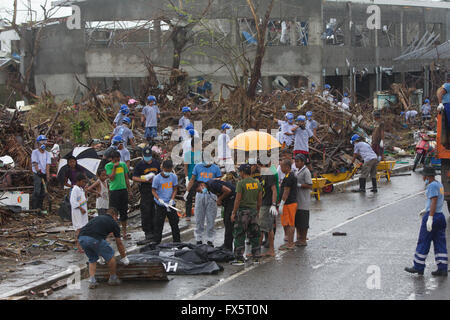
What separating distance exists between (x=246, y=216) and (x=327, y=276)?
186cm

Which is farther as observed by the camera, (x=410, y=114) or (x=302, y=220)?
(x=410, y=114)

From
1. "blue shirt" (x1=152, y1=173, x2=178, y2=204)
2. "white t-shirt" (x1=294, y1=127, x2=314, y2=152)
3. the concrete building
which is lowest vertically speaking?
"blue shirt" (x1=152, y1=173, x2=178, y2=204)

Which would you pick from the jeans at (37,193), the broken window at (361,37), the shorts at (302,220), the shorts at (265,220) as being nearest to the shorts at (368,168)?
the shorts at (302,220)

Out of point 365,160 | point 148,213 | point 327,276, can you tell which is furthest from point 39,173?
point 365,160

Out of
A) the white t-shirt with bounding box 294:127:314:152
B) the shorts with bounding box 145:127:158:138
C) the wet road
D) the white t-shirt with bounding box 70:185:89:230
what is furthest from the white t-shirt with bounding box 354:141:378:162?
the white t-shirt with bounding box 70:185:89:230

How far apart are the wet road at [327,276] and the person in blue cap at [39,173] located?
182 inches

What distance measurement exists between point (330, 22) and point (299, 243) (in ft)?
102

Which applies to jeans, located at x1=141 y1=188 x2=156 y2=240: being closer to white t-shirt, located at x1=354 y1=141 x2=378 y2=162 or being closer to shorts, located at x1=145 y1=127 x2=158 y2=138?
white t-shirt, located at x1=354 y1=141 x2=378 y2=162

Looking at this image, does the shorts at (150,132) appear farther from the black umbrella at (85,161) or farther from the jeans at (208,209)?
the jeans at (208,209)

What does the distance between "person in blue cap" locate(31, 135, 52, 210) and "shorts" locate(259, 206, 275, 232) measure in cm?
642

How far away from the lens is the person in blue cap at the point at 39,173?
55.1ft

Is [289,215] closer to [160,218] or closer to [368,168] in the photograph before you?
[160,218]

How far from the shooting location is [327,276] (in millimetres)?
11000

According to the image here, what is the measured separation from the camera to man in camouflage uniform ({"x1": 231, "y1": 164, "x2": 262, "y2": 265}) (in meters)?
12.1
